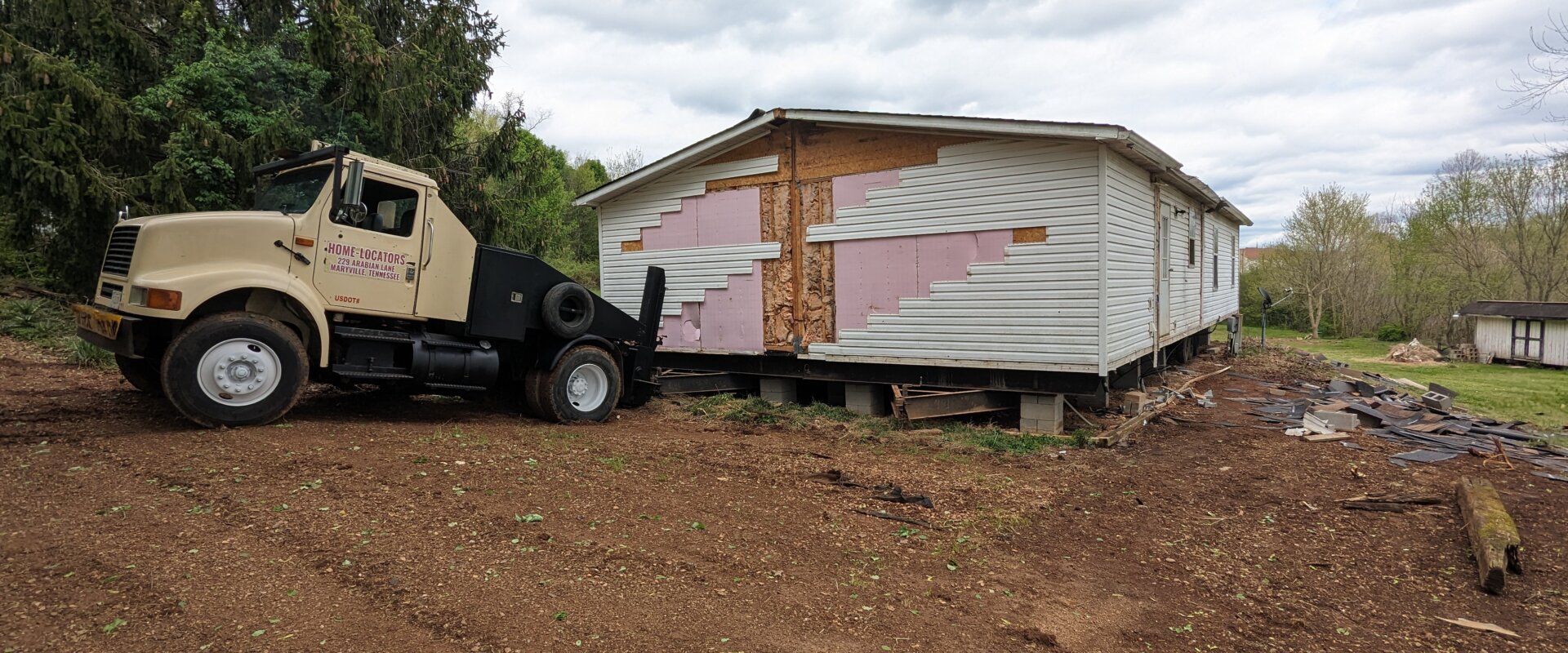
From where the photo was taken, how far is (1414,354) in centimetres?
2478

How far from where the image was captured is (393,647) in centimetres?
293

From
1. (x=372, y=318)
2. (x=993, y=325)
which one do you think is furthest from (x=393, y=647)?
(x=993, y=325)

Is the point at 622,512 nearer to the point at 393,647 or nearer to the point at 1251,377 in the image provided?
the point at 393,647

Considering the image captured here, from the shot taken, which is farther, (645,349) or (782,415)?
(782,415)

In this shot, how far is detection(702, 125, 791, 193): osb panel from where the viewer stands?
10.5 m

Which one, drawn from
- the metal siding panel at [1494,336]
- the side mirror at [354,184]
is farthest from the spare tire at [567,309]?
the metal siding panel at [1494,336]

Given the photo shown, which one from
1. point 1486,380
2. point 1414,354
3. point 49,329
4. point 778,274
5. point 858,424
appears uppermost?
point 778,274

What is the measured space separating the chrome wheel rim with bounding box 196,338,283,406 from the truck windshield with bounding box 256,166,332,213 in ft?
4.14

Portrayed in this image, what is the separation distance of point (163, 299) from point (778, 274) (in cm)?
687

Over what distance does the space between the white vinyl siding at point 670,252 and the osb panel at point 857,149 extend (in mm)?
532

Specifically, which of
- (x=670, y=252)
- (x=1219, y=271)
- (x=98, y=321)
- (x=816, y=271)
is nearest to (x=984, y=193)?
(x=816, y=271)

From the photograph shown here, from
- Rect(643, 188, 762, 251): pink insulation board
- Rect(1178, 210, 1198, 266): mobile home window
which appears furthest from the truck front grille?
Rect(1178, 210, 1198, 266): mobile home window

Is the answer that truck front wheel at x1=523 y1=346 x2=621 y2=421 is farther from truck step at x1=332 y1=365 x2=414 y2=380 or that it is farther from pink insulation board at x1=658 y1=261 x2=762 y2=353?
pink insulation board at x1=658 y1=261 x2=762 y2=353

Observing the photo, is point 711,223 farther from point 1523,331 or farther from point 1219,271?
point 1523,331
